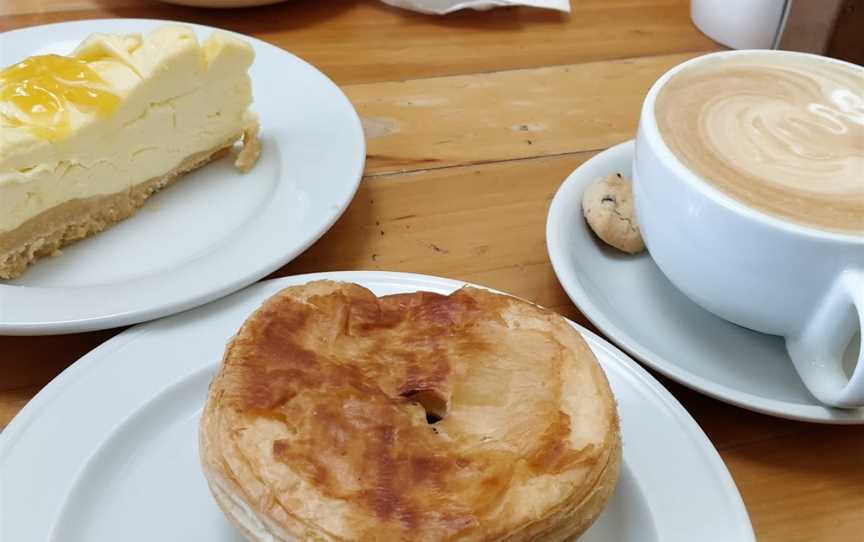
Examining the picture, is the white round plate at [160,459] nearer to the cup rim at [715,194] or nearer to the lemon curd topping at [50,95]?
the cup rim at [715,194]

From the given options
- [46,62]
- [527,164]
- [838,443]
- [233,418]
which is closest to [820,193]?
[838,443]

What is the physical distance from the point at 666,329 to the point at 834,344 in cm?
18

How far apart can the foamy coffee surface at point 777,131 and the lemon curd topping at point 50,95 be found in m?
0.69

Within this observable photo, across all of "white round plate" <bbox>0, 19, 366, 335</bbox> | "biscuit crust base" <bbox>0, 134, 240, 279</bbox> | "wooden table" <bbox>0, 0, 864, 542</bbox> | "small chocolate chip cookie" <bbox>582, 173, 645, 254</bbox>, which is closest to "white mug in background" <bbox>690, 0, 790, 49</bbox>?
"wooden table" <bbox>0, 0, 864, 542</bbox>

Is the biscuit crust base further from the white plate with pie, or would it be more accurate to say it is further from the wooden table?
the white plate with pie

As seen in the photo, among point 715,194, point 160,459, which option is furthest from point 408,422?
point 715,194

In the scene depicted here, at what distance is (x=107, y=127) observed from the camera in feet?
3.57

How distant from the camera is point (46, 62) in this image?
3.56ft

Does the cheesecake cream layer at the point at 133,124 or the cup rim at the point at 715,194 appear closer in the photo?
the cup rim at the point at 715,194

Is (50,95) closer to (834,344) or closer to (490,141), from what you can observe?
(490,141)

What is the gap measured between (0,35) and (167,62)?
39cm

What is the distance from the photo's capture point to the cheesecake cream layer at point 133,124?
101 centimetres

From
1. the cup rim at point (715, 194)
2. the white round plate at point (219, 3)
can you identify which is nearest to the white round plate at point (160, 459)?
the cup rim at point (715, 194)

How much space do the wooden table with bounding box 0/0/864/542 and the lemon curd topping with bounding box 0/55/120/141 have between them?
27 cm
